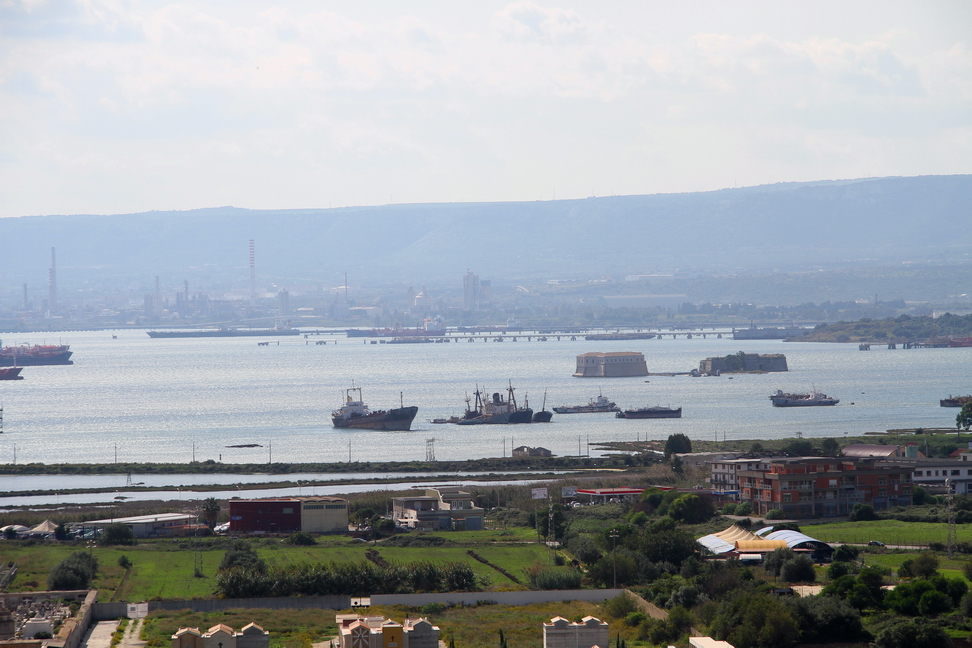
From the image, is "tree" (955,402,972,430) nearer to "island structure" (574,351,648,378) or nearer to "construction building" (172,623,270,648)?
"construction building" (172,623,270,648)

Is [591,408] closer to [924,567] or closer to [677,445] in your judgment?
[677,445]

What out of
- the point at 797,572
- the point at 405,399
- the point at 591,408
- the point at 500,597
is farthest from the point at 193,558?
the point at 405,399

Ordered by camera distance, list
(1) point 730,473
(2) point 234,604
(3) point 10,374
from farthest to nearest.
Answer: (3) point 10,374
(1) point 730,473
(2) point 234,604

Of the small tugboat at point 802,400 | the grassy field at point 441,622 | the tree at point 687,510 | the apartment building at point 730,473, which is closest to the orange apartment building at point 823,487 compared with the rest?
the apartment building at point 730,473

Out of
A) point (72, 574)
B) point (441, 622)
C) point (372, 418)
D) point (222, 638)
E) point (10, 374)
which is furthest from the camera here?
point (10, 374)

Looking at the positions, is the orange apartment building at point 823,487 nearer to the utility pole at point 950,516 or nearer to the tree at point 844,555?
the utility pole at point 950,516

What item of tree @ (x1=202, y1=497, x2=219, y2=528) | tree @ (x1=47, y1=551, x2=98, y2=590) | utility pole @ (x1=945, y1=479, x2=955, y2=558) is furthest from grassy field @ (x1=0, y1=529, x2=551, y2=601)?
utility pole @ (x1=945, y1=479, x2=955, y2=558)
